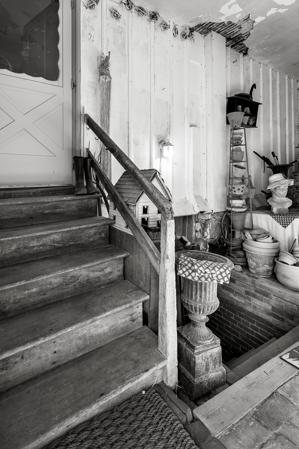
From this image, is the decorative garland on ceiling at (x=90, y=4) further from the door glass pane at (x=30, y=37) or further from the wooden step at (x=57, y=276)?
the wooden step at (x=57, y=276)

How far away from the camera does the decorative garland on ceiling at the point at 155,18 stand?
10.3 feet

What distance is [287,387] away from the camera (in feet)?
5.58

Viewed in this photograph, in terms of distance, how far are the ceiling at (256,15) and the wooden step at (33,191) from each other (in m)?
2.80

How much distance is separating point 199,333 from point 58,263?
1171 mm

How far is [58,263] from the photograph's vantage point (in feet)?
6.12

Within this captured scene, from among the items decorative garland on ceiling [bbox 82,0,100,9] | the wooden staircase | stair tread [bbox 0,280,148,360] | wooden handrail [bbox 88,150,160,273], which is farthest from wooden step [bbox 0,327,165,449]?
decorative garland on ceiling [bbox 82,0,100,9]

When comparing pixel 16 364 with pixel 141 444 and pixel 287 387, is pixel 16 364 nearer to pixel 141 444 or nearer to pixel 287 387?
pixel 141 444

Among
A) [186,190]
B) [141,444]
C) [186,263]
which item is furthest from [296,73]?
[141,444]

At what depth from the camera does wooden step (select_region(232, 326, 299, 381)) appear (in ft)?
7.00

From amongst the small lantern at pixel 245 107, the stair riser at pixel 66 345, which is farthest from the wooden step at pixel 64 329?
the small lantern at pixel 245 107

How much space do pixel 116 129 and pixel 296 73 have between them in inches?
189

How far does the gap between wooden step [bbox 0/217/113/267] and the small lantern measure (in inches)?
131

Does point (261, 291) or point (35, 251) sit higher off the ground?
point (35, 251)

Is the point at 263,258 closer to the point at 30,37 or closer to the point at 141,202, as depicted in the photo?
the point at 141,202
